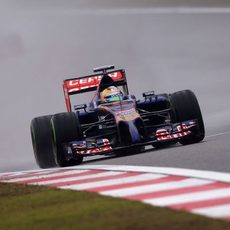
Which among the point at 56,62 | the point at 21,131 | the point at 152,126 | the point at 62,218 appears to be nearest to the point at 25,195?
the point at 62,218

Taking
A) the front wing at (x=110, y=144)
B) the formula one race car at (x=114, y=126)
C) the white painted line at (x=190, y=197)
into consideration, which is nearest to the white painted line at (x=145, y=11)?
the formula one race car at (x=114, y=126)

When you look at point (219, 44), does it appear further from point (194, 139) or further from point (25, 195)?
point (25, 195)

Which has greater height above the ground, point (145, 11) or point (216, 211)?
point (145, 11)

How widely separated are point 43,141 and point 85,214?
7054 millimetres

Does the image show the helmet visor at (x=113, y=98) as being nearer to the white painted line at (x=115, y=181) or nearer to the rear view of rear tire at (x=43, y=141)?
the rear view of rear tire at (x=43, y=141)

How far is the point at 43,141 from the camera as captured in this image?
14.5 meters

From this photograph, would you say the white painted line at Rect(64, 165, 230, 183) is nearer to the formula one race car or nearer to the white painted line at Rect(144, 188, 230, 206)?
the white painted line at Rect(144, 188, 230, 206)

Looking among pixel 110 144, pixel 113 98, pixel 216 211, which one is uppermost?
pixel 113 98

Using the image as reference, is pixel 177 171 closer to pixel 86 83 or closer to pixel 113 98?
pixel 113 98

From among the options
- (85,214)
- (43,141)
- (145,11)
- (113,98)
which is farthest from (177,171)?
(145,11)

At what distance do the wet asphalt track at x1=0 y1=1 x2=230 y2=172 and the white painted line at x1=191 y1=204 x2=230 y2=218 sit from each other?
530 inches

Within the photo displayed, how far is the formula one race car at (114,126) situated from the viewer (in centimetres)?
1379

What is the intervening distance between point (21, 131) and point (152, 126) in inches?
297

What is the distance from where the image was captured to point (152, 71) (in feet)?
81.8
